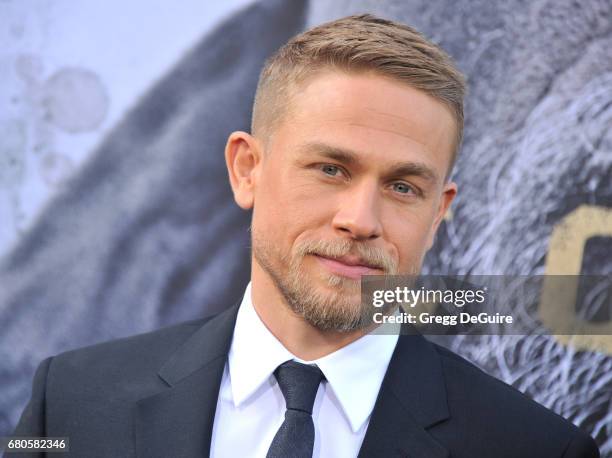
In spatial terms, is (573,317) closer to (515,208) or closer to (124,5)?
(515,208)

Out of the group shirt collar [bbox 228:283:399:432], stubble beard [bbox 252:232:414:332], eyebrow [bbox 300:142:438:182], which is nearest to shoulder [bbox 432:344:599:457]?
shirt collar [bbox 228:283:399:432]

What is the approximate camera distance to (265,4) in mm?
2635

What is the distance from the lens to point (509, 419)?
1949mm

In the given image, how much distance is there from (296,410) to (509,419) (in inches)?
22.3

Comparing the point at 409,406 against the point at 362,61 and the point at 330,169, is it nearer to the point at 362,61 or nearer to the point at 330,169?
the point at 330,169

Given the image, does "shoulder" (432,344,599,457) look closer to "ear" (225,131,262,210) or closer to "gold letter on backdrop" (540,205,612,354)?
"gold letter on backdrop" (540,205,612,354)

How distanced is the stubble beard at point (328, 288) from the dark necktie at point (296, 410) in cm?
A: 12

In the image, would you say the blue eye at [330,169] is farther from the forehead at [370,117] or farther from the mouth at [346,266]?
the mouth at [346,266]

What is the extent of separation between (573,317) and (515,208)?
394mm

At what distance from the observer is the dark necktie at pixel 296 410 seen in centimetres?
177

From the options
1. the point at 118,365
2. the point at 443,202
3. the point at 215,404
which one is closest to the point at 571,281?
the point at 443,202

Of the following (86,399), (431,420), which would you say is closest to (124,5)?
(86,399)

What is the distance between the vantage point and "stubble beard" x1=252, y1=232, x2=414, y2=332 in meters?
1.80

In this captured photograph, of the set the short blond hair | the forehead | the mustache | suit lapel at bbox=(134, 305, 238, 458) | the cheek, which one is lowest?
suit lapel at bbox=(134, 305, 238, 458)
